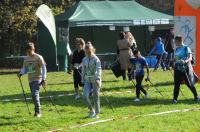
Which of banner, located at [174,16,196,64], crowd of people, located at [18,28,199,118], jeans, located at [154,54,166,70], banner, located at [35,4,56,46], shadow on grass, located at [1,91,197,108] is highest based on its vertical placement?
banner, located at [35,4,56,46]

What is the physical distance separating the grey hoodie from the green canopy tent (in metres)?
16.2

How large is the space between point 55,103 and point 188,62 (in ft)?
12.0

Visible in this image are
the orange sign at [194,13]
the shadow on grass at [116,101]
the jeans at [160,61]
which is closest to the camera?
the shadow on grass at [116,101]

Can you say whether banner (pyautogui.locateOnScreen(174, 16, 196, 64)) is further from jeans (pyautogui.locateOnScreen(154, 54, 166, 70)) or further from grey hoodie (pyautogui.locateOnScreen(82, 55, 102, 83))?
grey hoodie (pyautogui.locateOnScreen(82, 55, 102, 83))

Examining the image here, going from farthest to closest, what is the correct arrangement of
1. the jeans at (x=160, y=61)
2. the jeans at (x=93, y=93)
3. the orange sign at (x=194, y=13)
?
the jeans at (x=160, y=61), the orange sign at (x=194, y=13), the jeans at (x=93, y=93)

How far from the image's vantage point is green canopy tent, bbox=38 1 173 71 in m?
28.9

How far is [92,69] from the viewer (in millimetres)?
12086

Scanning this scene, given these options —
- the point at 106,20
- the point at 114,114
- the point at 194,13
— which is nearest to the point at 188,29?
the point at 194,13

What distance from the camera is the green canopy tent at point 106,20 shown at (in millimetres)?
28922

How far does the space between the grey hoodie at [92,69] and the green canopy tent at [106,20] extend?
1623cm

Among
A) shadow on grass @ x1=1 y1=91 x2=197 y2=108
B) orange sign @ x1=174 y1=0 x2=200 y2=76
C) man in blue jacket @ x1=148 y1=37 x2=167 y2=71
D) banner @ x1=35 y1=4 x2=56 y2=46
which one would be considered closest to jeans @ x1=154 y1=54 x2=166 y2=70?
man in blue jacket @ x1=148 y1=37 x2=167 y2=71

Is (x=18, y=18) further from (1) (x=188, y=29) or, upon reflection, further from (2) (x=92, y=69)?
(2) (x=92, y=69)

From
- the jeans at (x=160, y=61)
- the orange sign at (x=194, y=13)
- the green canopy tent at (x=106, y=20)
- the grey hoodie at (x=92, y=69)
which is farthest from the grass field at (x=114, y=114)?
the green canopy tent at (x=106, y=20)

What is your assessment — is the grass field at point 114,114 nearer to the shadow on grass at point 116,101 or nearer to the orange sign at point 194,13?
the shadow on grass at point 116,101
